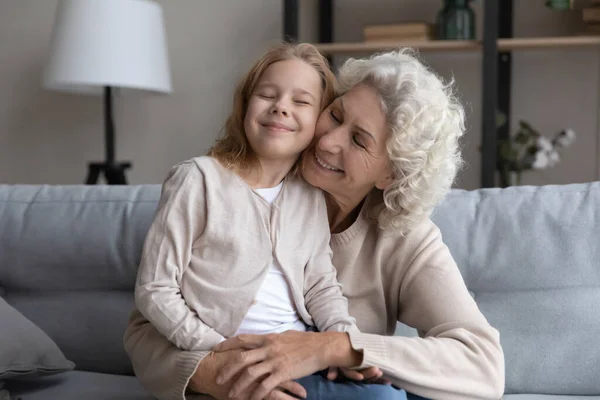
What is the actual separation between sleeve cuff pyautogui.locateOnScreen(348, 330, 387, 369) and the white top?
163mm

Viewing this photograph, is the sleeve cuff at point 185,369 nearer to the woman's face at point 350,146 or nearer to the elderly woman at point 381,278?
the elderly woman at point 381,278

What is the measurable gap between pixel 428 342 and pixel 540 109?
2.04 meters

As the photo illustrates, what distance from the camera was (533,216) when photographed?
1.77 m

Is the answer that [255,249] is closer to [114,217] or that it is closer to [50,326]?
[114,217]

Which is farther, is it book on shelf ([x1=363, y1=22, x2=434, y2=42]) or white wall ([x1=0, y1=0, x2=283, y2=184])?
white wall ([x1=0, y1=0, x2=283, y2=184])

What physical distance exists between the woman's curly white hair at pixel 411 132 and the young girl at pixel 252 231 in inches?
4.7

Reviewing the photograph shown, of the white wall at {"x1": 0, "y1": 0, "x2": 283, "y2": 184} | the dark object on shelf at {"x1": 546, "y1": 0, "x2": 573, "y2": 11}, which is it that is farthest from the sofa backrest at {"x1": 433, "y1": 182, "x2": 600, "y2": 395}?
the white wall at {"x1": 0, "y1": 0, "x2": 283, "y2": 184}

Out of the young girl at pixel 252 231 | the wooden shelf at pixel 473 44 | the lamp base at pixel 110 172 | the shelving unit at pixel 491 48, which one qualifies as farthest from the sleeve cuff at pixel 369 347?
the lamp base at pixel 110 172

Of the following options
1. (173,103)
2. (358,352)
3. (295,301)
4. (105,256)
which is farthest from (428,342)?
(173,103)

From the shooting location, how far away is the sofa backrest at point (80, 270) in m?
1.86

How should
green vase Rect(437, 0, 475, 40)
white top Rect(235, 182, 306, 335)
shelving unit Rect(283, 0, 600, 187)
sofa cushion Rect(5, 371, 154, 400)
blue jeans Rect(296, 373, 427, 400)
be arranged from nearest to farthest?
blue jeans Rect(296, 373, 427, 400) < white top Rect(235, 182, 306, 335) < sofa cushion Rect(5, 371, 154, 400) < shelving unit Rect(283, 0, 600, 187) < green vase Rect(437, 0, 475, 40)

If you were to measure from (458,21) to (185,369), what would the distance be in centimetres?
203

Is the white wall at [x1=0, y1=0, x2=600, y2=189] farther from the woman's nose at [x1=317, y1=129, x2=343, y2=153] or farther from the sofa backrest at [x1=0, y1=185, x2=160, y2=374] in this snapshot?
the woman's nose at [x1=317, y1=129, x2=343, y2=153]

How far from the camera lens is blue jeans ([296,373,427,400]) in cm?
128
